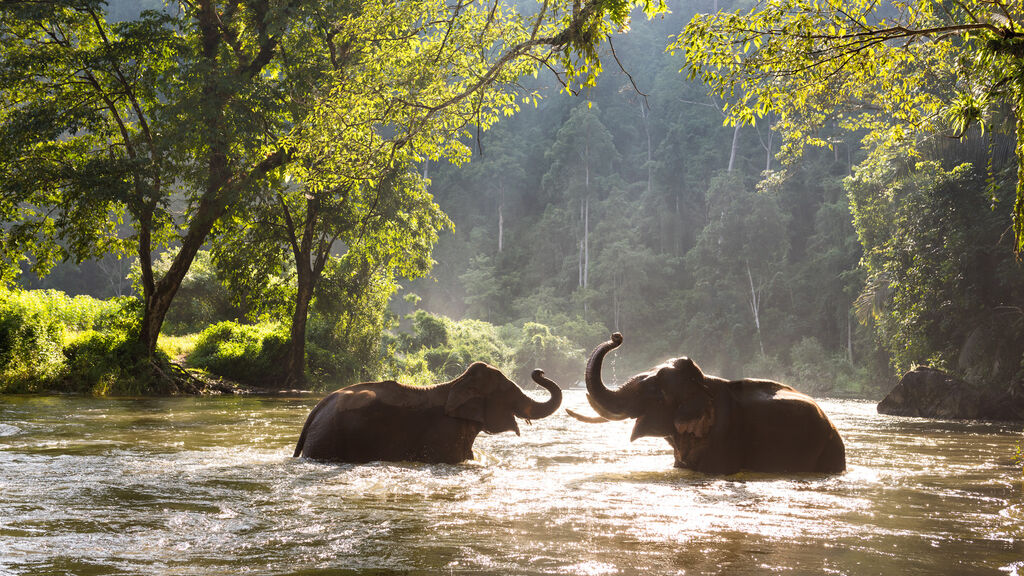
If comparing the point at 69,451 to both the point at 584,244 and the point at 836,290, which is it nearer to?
the point at 836,290

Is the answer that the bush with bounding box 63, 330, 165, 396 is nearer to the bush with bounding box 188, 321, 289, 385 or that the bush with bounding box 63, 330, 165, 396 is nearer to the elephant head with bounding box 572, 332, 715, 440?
the bush with bounding box 188, 321, 289, 385

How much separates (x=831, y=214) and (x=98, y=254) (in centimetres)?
4535

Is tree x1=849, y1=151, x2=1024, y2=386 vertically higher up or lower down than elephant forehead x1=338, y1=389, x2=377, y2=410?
higher up

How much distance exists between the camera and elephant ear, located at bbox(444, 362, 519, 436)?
24.2 feet

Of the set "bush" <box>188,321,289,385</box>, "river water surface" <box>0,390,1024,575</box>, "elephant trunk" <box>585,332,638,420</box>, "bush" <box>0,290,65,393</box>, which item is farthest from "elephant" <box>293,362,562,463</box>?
"bush" <box>188,321,289,385</box>

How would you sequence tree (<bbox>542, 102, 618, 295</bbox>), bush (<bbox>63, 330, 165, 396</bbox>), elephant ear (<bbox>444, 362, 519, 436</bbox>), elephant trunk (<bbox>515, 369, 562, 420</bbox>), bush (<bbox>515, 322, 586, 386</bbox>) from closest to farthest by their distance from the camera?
elephant ear (<bbox>444, 362, 519, 436</bbox>) → elephant trunk (<bbox>515, 369, 562, 420</bbox>) → bush (<bbox>63, 330, 165, 396</bbox>) → bush (<bbox>515, 322, 586, 386</bbox>) → tree (<bbox>542, 102, 618, 295</bbox>)

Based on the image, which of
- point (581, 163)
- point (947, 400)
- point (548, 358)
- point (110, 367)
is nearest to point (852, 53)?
point (947, 400)

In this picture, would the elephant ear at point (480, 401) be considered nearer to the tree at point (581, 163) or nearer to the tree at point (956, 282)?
the tree at point (956, 282)

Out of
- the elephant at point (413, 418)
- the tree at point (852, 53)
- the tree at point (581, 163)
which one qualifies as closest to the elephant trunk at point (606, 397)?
the elephant at point (413, 418)

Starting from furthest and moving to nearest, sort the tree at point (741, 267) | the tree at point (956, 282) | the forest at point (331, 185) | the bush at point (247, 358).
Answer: the tree at point (741, 267), the bush at point (247, 358), the tree at point (956, 282), the forest at point (331, 185)

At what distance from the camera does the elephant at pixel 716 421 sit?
23.2 ft

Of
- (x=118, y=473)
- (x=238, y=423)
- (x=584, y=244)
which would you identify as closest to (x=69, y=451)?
(x=118, y=473)

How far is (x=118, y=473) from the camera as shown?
6426 millimetres

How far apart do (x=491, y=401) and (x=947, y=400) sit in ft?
47.2
